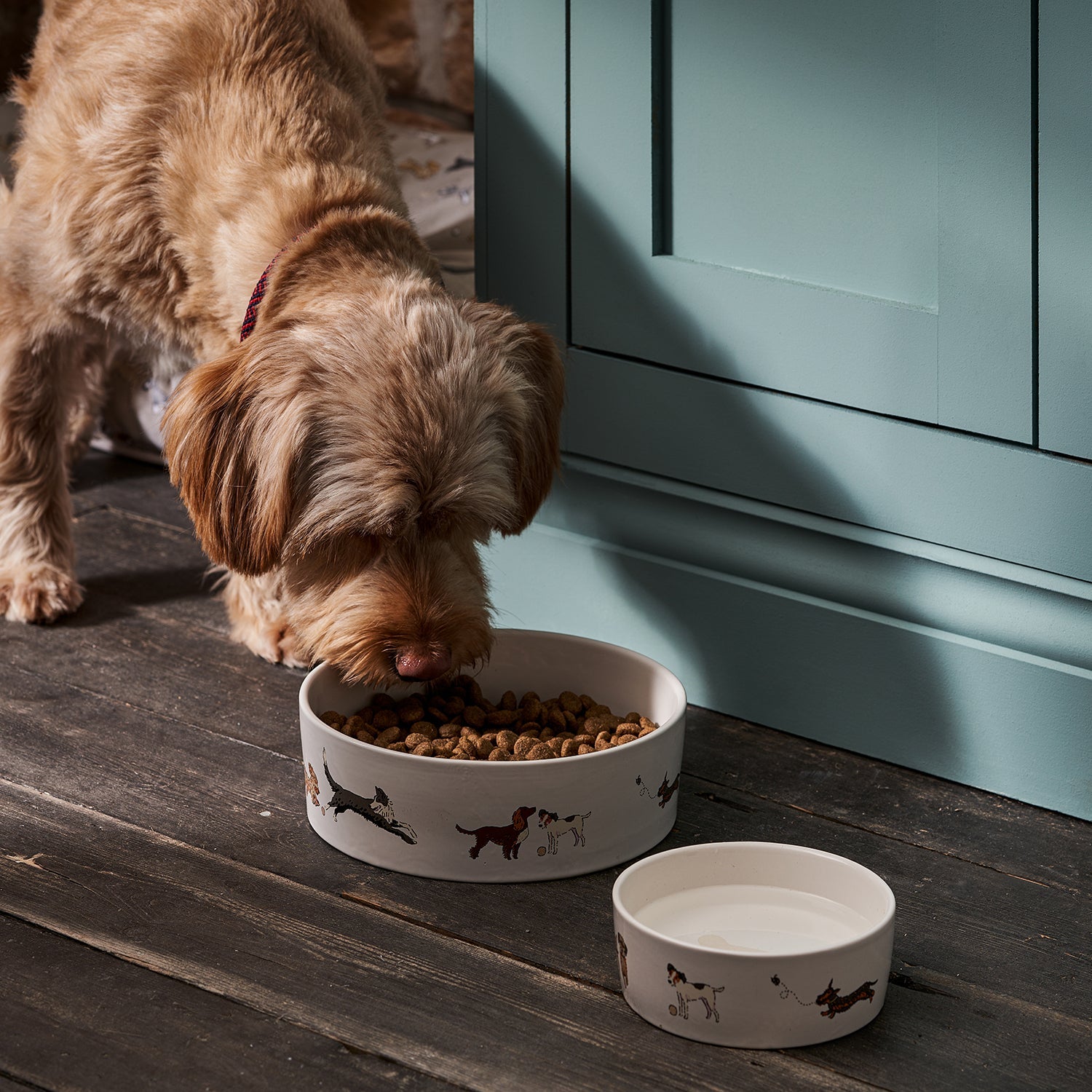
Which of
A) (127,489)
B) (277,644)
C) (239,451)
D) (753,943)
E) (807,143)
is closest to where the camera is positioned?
(753,943)

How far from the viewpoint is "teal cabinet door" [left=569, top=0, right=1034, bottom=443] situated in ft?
5.96

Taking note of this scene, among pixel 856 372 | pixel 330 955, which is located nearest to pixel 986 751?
pixel 856 372

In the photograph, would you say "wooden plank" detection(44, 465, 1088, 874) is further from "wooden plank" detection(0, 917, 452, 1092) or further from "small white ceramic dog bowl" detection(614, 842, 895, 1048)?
"wooden plank" detection(0, 917, 452, 1092)

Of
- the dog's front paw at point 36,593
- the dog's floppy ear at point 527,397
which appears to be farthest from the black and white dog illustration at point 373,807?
the dog's front paw at point 36,593

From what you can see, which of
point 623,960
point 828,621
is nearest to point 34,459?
point 828,621

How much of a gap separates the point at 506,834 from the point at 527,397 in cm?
63

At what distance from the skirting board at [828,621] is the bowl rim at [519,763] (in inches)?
11.2

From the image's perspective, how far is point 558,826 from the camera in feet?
5.86

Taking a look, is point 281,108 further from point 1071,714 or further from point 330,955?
point 1071,714

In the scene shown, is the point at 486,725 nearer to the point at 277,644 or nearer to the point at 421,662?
the point at 421,662

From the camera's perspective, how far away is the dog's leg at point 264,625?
243cm

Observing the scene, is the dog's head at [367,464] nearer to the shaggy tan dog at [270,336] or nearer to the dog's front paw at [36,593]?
the shaggy tan dog at [270,336]

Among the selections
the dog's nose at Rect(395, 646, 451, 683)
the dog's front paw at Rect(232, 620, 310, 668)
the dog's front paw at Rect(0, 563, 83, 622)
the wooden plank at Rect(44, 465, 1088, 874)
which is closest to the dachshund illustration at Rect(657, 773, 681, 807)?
the wooden plank at Rect(44, 465, 1088, 874)

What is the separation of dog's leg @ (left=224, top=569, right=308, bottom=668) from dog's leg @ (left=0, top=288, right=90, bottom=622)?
337mm
